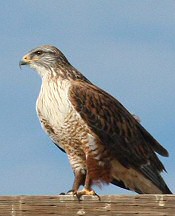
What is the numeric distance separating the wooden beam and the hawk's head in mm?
4031

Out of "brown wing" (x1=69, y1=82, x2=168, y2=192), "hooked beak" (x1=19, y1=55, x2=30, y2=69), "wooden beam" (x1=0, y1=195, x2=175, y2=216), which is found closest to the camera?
"wooden beam" (x1=0, y1=195, x2=175, y2=216)

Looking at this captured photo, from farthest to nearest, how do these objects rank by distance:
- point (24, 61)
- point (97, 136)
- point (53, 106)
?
point (24, 61), point (97, 136), point (53, 106)

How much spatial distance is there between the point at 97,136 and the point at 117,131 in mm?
326

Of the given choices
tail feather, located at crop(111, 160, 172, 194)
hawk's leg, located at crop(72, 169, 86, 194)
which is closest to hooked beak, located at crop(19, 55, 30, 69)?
hawk's leg, located at crop(72, 169, 86, 194)

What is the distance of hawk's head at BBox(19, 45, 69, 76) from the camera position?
803 centimetres

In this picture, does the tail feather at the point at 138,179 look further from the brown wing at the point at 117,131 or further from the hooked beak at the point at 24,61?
the hooked beak at the point at 24,61

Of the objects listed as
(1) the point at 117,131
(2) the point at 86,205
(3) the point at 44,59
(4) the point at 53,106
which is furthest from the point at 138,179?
(2) the point at 86,205

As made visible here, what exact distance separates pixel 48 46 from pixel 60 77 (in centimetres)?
73

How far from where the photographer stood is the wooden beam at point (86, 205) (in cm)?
391

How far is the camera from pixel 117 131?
25.2 feet

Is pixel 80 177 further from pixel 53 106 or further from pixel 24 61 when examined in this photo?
pixel 24 61

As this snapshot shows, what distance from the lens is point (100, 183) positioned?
7180 millimetres

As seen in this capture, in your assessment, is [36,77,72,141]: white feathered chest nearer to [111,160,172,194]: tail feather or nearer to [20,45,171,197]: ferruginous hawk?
[20,45,171,197]: ferruginous hawk

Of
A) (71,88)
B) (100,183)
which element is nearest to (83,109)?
(71,88)
